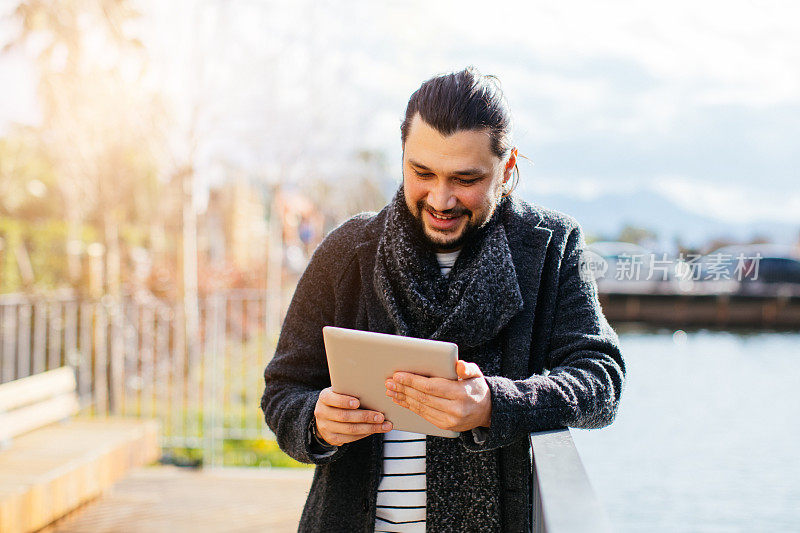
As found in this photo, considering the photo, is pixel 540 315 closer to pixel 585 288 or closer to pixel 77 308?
pixel 585 288

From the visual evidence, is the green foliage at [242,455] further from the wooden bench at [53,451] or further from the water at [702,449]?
the water at [702,449]

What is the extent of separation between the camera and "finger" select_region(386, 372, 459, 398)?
46.1 inches

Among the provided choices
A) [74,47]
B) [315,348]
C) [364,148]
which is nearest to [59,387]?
[315,348]

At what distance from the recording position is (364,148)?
38.9ft

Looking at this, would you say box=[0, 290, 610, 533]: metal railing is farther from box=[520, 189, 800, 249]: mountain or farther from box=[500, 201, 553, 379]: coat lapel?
box=[500, 201, 553, 379]: coat lapel

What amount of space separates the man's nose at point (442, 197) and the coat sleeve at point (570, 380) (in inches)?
10.0

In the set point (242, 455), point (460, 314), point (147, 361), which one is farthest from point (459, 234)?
point (147, 361)

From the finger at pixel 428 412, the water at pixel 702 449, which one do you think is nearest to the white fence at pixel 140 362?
the water at pixel 702 449

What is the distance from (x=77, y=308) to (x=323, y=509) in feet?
16.3

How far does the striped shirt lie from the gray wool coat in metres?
0.03

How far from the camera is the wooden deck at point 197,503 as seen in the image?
378 cm

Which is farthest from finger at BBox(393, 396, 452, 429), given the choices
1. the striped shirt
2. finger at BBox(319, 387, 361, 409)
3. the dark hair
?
the dark hair

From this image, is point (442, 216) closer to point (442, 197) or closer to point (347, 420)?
point (442, 197)

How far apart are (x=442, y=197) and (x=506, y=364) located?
1.06ft
